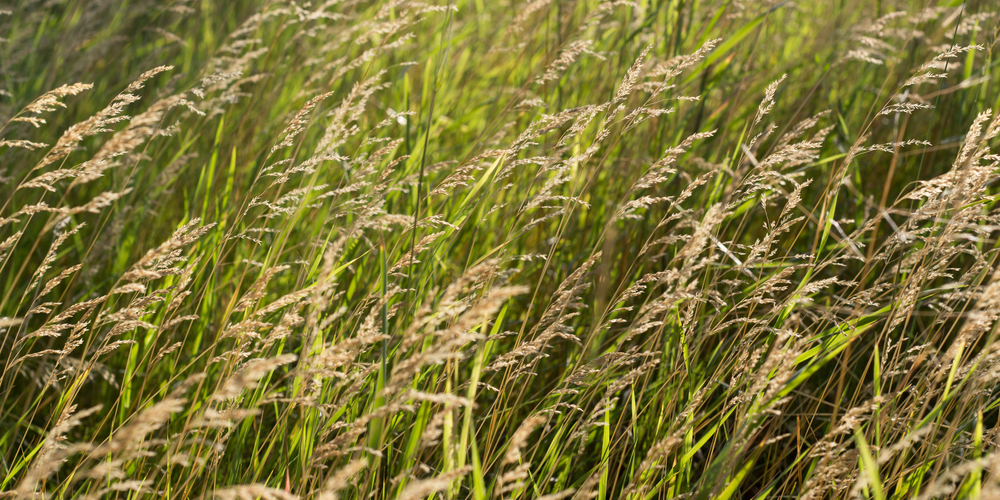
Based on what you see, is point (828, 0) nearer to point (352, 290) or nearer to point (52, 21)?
point (352, 290)

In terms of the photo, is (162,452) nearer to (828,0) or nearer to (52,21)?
(52,21)

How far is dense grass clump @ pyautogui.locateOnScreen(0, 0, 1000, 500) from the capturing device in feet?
3.60

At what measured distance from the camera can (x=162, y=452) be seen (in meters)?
1.43

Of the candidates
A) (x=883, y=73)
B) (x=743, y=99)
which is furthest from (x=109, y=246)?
(x=883, y=73)

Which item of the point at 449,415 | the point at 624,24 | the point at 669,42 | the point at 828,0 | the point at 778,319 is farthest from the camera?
the point at 828,0

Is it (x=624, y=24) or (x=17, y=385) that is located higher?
(x=624, y=24)

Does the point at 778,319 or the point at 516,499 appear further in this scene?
the point at 778,319

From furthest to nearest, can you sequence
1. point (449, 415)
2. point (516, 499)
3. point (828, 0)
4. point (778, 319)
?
1. point (828, 0)
2. point (778, 319)
3. point (516, 499)
4. point (449, 415)

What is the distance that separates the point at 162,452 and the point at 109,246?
68 cm

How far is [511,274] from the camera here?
184 centimetres

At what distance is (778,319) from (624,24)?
152 cm

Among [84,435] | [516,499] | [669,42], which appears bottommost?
[84,435]

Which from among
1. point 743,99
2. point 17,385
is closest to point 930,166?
point 743,99

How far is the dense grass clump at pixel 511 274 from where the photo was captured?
3.60 ft
